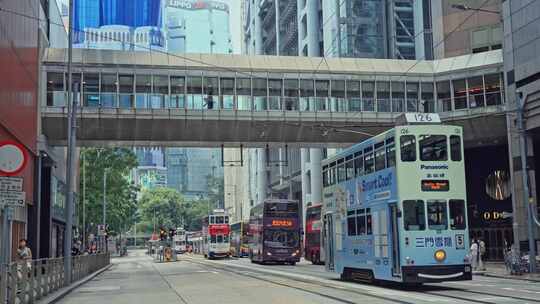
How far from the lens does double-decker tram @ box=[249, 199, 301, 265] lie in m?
43.7

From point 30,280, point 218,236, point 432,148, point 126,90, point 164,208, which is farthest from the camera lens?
point 164,208

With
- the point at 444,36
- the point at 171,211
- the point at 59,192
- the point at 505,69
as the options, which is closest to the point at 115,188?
the point at 59,192

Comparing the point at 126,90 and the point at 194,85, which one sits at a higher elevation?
the point at 194,85

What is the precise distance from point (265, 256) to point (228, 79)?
39.2 ft

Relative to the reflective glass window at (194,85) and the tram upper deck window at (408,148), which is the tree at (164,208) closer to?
the reflective glass window at (194,85)

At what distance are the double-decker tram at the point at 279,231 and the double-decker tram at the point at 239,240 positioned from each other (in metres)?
19.8

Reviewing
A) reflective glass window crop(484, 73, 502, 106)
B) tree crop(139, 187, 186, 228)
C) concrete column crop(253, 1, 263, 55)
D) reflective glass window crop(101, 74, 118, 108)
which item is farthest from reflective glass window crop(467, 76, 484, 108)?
tree crop(139, 187, 186, 228)

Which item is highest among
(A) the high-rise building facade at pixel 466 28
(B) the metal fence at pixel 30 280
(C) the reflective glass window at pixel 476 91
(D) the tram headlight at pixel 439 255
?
(A) the high-rise building facade at pixel 466 28

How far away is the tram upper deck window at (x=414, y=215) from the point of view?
60.1 ft

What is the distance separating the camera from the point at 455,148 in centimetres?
1884

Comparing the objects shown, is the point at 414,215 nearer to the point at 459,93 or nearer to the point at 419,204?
the point at 419,204

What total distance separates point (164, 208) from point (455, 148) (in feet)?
403

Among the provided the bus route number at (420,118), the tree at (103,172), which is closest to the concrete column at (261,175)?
the tree at (103,172)

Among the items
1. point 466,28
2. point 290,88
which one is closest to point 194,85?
point 290,88
